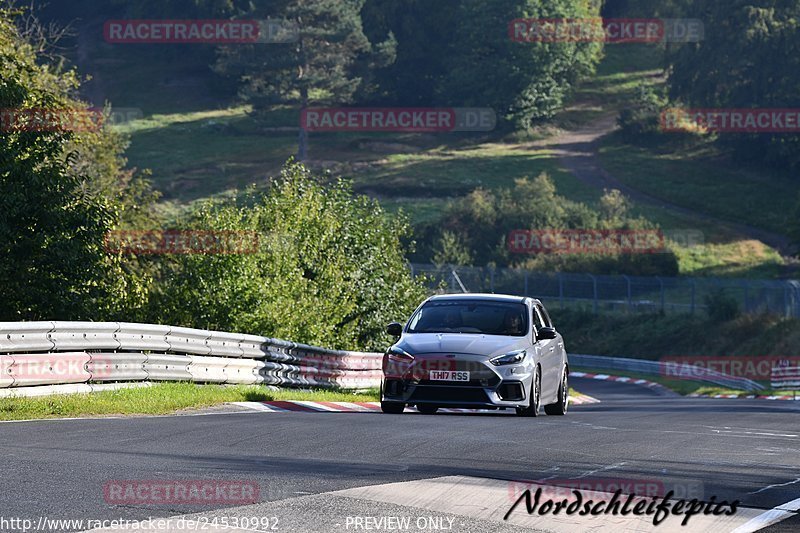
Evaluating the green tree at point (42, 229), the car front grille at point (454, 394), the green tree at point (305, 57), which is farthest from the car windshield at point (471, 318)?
the green tree at point (305, 57)

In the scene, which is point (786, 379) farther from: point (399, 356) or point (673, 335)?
point (399, 356)

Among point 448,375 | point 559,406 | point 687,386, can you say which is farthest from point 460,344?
point 687,386

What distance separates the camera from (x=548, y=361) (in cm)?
1739

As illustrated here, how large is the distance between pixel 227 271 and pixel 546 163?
7279 centimetres

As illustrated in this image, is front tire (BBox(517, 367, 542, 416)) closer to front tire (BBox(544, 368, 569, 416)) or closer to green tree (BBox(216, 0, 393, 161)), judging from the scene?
front tire (BBox(544, 368, 569, 416))

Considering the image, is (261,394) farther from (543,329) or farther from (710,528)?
(710,528)

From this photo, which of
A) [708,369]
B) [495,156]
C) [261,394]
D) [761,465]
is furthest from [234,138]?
[761,465]

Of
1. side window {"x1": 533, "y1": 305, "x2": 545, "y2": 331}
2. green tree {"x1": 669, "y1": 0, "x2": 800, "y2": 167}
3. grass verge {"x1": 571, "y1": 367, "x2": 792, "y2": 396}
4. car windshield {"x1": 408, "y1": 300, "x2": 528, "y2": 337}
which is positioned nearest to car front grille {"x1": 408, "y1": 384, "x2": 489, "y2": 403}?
car windshield {"x1": 408, "y1": 300, "x2": 528, "y2": 337}

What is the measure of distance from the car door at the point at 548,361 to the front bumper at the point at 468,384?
43.4 inches

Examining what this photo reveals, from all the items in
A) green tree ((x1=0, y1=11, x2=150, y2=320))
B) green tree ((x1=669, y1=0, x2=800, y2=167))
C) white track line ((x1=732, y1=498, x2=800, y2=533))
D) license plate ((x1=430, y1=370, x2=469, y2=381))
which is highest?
green tree ((x1=669, y1=0, x2=800, y2=167))

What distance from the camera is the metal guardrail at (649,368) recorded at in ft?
149

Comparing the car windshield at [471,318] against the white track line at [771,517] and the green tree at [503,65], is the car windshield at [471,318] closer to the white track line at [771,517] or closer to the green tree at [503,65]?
the white track line at [771,517]

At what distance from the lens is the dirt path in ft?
269

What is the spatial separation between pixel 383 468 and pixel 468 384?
6.27 m
